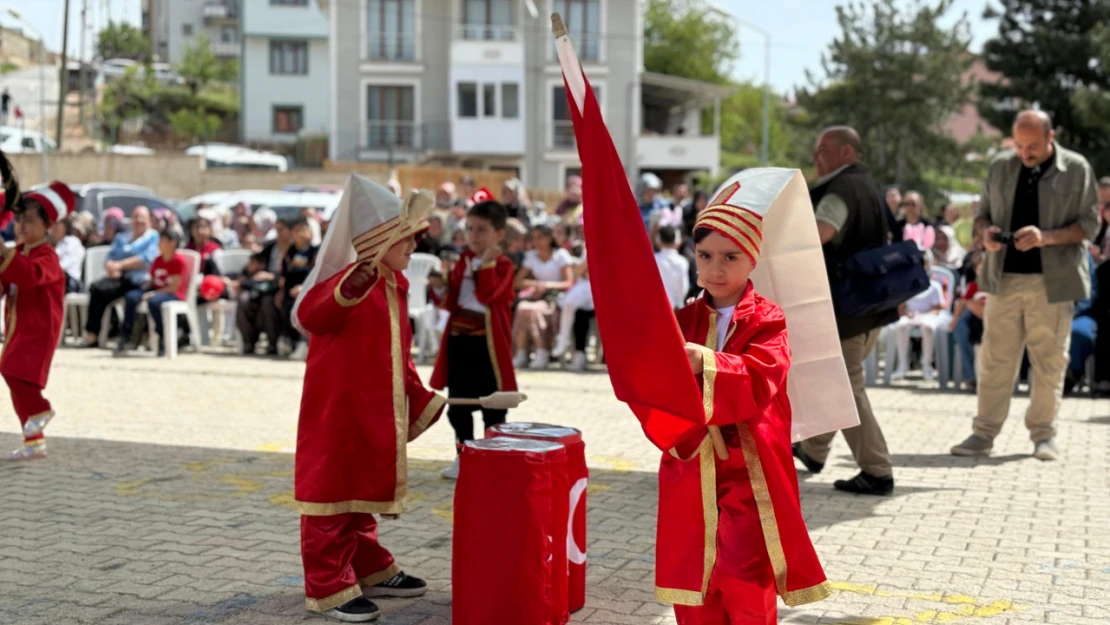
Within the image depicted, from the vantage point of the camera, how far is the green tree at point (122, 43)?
87119 millimetres

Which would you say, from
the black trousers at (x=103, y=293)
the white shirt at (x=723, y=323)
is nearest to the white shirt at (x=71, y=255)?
the black trousers at (x=103, y=293)

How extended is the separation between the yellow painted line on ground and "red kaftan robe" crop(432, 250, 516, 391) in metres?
2.87

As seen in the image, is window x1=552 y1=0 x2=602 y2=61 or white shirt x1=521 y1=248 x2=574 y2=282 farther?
window x1=552 y1=0 x2=602 y2=61

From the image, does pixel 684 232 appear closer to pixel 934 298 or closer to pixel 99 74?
pixel 934 298

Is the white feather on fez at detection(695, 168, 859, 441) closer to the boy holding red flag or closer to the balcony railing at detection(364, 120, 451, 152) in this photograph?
the boy holding red flag

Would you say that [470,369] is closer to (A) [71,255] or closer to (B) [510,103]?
(A) [71,255]

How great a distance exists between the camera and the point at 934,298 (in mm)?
14055

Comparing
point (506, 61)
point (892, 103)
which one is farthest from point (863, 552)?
point (506, 61)

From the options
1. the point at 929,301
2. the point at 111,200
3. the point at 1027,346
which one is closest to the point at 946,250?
the point at 929,301

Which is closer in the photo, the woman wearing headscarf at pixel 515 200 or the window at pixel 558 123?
the woman wearing headscarf at pixel 515 200

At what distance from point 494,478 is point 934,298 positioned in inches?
400

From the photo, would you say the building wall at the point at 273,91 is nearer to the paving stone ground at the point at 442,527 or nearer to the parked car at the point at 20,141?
the parked car at the point at 20,141

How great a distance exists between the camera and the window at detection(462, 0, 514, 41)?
4731cm

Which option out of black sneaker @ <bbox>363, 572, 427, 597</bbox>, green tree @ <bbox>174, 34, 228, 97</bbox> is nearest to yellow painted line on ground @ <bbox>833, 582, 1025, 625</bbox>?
black sneaker @ <bbox>363, 572, 427, 597</bbox>
